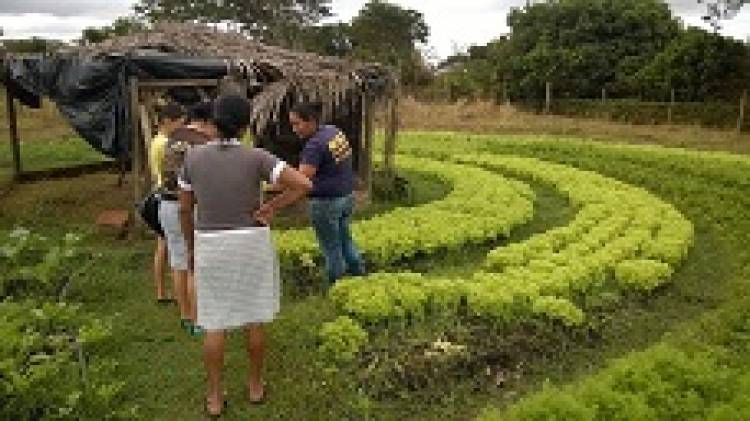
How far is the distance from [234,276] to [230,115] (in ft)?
3.45

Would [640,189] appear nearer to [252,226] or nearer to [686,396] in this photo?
[686,396]

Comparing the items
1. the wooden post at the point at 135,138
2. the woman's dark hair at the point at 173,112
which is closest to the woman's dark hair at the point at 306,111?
the woman's dark hair at the point at 173,112

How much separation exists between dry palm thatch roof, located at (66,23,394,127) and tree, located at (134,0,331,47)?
3398cm

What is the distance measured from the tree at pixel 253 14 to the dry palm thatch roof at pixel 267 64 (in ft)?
111

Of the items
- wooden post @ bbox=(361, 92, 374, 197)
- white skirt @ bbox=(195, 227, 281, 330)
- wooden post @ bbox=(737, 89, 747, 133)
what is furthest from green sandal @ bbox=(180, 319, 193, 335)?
wooden post @ bbox=(737, 89, 747, 133)

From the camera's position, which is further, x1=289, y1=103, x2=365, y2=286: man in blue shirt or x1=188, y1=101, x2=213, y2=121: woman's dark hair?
x1=289, y1=103, x2=365, y2=286: man in blue shirt

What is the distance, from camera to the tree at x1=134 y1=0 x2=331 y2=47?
154 feet

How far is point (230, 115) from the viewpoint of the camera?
17.1ft

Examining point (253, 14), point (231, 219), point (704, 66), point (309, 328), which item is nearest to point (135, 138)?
point (309, 328)

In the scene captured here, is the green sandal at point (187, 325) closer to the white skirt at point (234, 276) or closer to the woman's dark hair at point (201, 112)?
the white skirt at point (234, 276)

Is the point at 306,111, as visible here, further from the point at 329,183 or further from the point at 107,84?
the point at 107,84

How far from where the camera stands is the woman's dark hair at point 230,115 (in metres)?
5.21

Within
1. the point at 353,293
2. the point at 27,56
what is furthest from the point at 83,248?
the point at 353,293

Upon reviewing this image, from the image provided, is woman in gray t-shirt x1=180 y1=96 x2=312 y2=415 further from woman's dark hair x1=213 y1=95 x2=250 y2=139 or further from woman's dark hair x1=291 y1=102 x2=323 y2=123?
woman's dark hair x1=291 y1=102 x2=323 y2=123
